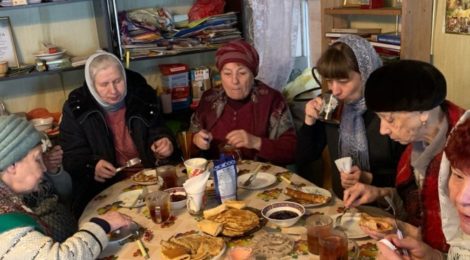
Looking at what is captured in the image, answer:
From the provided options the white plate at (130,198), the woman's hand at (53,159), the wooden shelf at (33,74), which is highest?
the wooden shelf at (33,74)

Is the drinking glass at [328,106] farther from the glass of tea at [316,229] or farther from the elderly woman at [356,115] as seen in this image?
the glass of tea at [316,229]

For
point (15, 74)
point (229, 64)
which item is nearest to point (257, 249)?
point (229, 64)

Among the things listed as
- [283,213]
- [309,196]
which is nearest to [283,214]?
[283,213]

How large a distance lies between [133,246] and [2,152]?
50cm

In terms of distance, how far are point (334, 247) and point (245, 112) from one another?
1341 mm

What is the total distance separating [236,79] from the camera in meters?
2.47

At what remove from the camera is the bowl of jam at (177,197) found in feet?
5.81

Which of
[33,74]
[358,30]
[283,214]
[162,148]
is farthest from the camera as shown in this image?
[33,74]

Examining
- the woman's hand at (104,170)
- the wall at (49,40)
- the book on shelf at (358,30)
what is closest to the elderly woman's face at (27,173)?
the woman's hand at (104,170)

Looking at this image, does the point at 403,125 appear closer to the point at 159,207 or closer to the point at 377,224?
the point at 377,224

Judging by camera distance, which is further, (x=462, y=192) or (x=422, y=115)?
(x=422, y=115)

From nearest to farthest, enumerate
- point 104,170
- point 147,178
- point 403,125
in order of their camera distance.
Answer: point 403,125 → point 147,178 → point 104,170

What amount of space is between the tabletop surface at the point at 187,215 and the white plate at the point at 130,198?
0.06 ft

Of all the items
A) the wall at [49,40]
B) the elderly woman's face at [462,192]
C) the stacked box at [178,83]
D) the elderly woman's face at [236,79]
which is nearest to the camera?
the elderly woman's face at [462,192]
